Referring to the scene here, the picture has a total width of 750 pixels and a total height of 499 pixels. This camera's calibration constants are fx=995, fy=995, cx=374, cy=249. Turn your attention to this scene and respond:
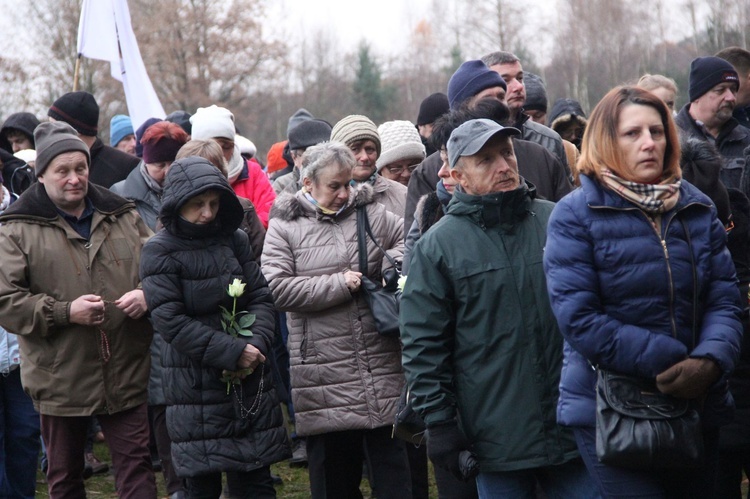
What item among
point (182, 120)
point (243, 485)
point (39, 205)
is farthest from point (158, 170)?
point (243, 485)

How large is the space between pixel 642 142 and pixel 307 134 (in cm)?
459

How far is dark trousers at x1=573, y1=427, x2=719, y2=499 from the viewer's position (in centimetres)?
351

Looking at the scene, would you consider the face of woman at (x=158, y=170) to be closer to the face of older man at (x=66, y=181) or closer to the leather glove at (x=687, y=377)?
the face of older man at (x=66, y=181)

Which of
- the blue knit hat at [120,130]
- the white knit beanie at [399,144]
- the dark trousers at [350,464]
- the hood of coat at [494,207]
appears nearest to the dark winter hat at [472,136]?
the hood of coat at [494,207]

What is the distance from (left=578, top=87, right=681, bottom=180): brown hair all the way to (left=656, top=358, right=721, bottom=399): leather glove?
73 cm

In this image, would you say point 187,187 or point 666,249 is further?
point 187,187

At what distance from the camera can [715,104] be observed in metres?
5.98

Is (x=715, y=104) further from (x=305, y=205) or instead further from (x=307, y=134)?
(x=307, y=134)

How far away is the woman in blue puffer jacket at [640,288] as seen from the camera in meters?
3.46

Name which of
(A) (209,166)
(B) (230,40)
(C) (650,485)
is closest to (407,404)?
(C) (650,485)

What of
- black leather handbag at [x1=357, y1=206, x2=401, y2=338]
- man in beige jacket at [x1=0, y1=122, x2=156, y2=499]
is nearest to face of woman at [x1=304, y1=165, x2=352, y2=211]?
black leather handbag at [x1=357, y1=206, x2=401, y2=338]

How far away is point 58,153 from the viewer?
5.68m

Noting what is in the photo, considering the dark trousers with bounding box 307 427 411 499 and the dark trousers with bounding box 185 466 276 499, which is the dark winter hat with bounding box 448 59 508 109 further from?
the dark trousers with bounding box 185 466 276 499

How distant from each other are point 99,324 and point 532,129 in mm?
2648
